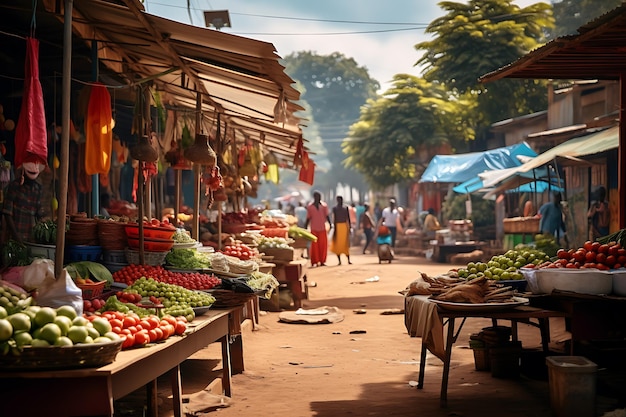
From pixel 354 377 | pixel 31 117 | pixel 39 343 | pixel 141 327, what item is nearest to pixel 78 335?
pixel 39 343

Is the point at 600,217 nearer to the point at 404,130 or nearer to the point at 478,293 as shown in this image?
the point at 478,293

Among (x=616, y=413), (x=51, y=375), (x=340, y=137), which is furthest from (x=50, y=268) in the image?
(x=340, y=137)

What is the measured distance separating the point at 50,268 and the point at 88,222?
65.3 inches

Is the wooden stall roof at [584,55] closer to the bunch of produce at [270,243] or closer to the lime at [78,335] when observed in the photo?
the lime at [78,335]

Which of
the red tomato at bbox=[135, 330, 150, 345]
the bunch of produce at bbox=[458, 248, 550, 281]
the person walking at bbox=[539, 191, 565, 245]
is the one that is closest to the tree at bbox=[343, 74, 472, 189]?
the person walking at bbox=[539, 191, 565, 245]

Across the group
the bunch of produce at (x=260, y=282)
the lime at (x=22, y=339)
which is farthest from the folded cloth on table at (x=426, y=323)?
the lime at (x=22, y=339)

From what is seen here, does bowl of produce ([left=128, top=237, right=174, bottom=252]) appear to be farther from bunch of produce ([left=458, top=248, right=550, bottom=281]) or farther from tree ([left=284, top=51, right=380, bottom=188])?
tree ([left=284, top=51, right=380, bottom=188])

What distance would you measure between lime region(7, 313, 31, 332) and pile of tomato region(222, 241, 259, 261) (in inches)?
277

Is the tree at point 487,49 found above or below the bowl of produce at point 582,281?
above

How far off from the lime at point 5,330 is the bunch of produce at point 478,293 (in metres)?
3.56

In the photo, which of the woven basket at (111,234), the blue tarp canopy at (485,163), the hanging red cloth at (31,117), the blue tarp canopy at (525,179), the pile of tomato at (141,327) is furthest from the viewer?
the blue tarp canopy at (485,163)

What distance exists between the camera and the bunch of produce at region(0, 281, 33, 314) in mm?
4773

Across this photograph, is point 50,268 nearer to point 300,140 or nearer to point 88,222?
point 88,222

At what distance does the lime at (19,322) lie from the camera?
171 inches
